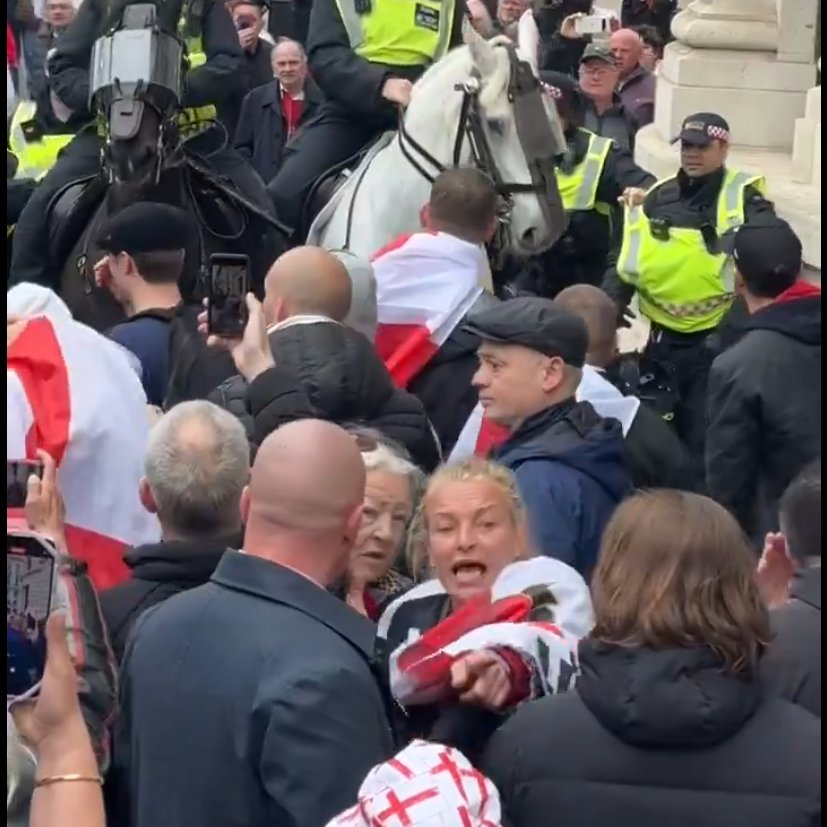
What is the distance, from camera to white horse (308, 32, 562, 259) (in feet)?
26.8

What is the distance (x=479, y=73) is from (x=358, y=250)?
88cm

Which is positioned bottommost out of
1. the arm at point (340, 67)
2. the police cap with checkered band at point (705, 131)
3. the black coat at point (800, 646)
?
the police cap with checkered band at point (705, 131)

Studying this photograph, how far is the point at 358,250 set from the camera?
26.6 feet

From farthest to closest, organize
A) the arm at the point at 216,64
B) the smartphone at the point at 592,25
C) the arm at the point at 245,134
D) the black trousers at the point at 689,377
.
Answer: the smartphone at the point at 592,25, the arm at the point at 245,134, the arm at the point at 216,64, the black trousers at the point at 689,377

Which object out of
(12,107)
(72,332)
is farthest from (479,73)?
(12,107)

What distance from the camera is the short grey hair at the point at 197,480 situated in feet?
13.7

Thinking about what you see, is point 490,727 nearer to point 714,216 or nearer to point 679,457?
point 679,457

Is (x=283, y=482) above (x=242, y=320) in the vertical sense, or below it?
above

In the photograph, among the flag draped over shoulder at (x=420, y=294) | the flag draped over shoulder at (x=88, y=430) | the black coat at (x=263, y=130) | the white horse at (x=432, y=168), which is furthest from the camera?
→ the black coat at (x=263, y=130)

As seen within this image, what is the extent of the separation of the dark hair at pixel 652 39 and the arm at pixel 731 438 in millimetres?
8208

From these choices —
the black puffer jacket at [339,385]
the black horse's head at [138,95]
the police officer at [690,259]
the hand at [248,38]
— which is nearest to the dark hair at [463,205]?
the black puffer jacket at [339,385]

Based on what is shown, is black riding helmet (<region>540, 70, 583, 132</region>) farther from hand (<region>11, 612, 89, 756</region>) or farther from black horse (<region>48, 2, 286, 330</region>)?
hand (<region>11, 612, 89, 756</region>)

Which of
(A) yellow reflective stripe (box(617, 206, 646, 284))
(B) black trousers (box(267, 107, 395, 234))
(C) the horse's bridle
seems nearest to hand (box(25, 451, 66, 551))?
(C) the horse's bridle

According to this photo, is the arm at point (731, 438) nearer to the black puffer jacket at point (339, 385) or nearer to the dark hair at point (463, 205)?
the dark hair at point (463, 205)
